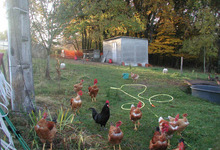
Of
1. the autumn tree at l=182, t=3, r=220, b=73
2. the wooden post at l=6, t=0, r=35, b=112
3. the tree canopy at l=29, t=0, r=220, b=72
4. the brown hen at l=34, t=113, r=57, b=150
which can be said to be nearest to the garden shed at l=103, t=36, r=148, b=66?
the tree canopy at l=29, t=0, r=220, b=72

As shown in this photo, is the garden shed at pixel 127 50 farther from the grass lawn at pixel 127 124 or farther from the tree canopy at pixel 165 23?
the grass lawn at pixel 127 124

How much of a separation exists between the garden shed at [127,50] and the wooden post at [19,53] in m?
14.7

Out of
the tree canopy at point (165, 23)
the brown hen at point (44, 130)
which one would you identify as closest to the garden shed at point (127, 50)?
the tree canopy at point (165, 23)

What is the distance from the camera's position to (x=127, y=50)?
1842cm

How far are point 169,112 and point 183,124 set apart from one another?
1.52 m

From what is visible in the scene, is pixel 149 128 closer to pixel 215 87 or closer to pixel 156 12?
pixel 215 87

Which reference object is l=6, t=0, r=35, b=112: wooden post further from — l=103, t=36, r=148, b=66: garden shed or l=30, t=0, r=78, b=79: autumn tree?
l=103, t=36, r=148, b=66: garden shed

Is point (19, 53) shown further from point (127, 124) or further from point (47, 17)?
point (47, 17)

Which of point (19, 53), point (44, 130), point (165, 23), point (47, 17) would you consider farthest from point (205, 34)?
point (44, 130)

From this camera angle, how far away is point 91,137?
3248mm

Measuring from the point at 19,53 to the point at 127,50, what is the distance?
1562cm

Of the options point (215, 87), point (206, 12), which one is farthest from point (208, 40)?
point (215, 87)

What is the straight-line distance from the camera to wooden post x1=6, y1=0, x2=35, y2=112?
337 cm

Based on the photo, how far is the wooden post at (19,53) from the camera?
11.1 ft
